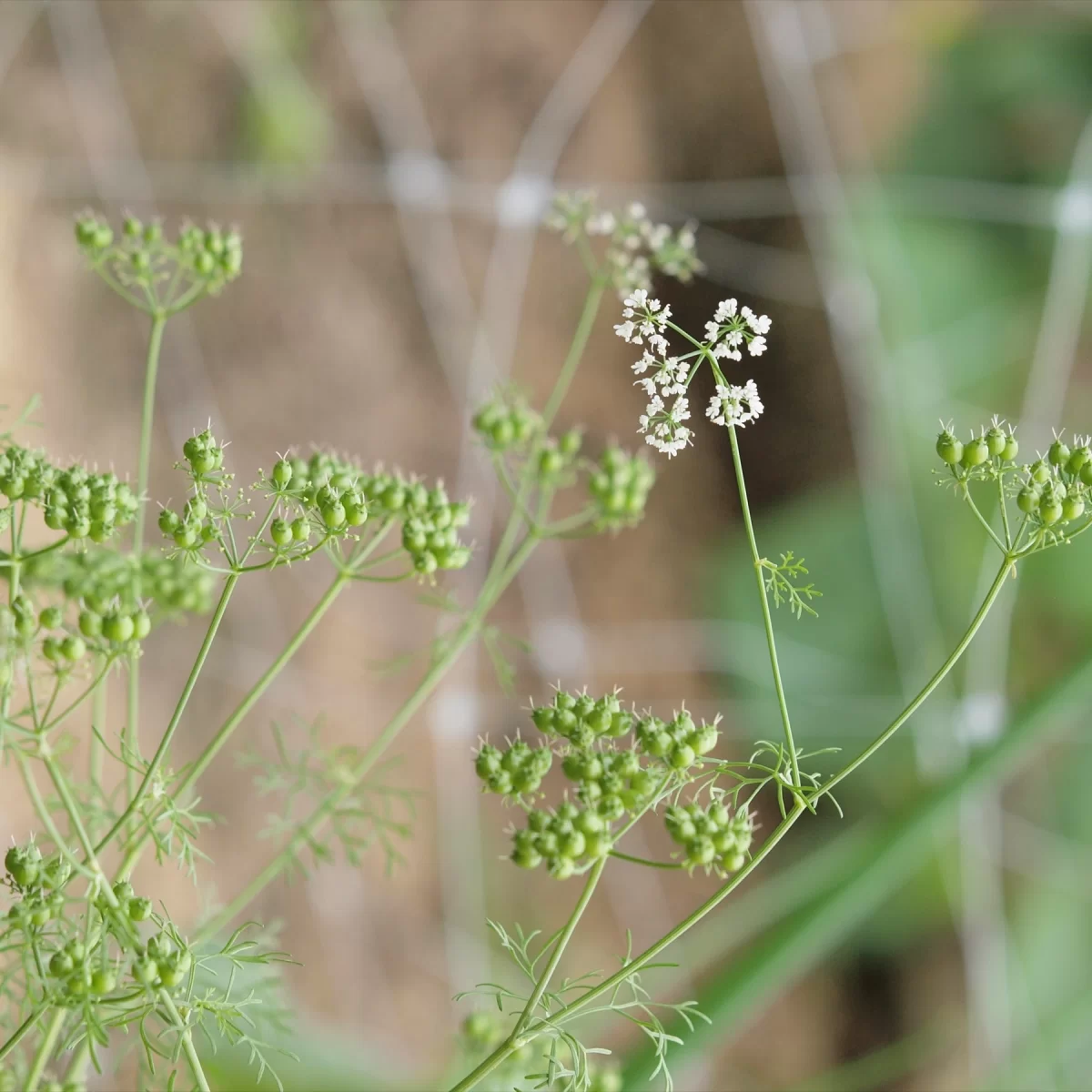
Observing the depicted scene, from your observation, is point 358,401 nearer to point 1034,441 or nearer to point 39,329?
point 39,329

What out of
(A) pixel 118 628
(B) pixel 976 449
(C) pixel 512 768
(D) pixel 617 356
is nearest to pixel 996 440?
(B) pixel 976 449

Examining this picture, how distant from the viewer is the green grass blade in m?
0.76

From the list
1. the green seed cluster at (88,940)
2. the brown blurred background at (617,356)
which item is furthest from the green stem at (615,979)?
the brown blurred background at (617,356)

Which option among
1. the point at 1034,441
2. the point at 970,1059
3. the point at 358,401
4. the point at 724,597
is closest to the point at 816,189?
the point at 1034,441

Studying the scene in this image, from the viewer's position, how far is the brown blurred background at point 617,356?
1.39m

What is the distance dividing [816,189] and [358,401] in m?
0.69

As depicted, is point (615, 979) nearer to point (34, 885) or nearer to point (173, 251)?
point (34, 885)

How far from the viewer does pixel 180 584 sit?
33 cm

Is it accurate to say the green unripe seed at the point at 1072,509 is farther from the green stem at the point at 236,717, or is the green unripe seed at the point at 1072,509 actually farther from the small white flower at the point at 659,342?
the green stem at the point at 236,717

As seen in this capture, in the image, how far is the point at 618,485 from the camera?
449mm

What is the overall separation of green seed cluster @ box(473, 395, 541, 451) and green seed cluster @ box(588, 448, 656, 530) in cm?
9

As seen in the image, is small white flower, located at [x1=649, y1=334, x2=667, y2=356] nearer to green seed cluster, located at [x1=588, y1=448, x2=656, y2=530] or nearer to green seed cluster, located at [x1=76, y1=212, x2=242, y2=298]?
green seed cluster, located at [x1=588, y1=448, x2=656, y2=530]

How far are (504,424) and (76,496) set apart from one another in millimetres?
209

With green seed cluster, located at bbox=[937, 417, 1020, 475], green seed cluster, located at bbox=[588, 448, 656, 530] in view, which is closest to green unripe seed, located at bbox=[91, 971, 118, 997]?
green seed cluster, located at bbox=[588, 448, 656, 530]
